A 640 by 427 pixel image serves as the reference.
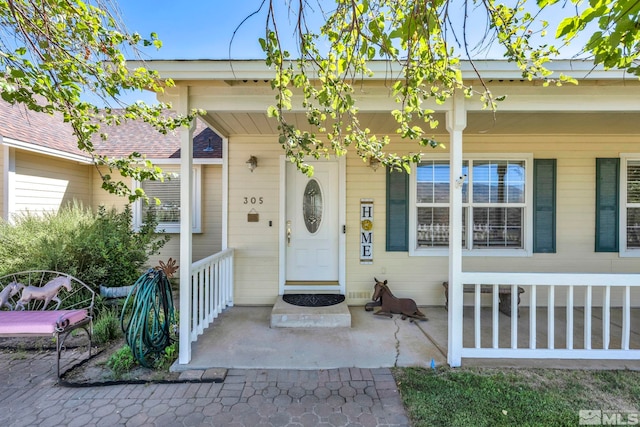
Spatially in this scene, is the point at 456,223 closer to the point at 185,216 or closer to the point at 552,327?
the point at 552,327

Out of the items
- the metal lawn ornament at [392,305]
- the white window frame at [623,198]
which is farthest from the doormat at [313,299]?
the white window frame at [623,198]

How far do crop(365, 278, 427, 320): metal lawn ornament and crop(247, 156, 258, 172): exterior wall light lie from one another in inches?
96.2

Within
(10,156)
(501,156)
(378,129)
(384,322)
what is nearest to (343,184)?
(378,129)

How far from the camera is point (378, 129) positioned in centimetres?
428

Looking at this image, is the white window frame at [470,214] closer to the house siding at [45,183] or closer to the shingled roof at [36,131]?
the shingled roof at [36,131]

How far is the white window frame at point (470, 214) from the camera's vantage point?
14.7 ft

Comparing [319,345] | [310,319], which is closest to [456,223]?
[319,345]

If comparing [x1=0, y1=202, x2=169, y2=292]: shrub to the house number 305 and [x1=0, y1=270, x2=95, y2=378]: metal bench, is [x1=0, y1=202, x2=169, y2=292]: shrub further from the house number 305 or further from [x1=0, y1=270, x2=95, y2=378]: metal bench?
the house number 305

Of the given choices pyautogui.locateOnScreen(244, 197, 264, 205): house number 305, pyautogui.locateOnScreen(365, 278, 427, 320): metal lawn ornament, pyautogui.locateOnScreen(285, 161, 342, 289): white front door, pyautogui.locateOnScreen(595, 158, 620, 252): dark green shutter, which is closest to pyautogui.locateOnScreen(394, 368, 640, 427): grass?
pyautogui.locateOnScreen(365, 278, 427, 320): metal lawn ornament

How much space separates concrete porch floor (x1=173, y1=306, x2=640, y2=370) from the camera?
291 cm

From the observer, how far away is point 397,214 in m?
4.54

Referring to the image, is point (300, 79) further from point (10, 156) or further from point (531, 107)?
point (10, 156)

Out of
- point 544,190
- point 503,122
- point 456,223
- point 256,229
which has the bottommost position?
point 256,229

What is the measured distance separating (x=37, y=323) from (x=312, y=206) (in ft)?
10.8
